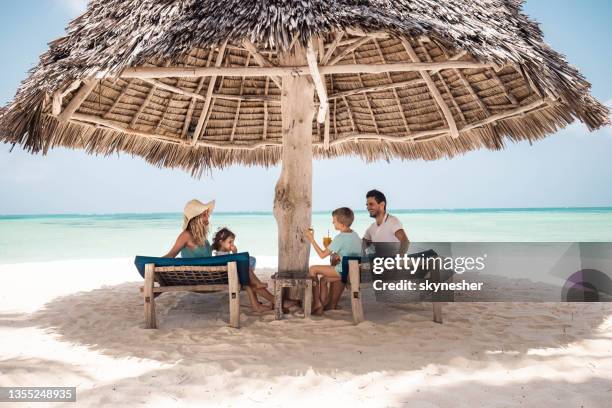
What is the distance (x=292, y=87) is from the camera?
3934 millimetres

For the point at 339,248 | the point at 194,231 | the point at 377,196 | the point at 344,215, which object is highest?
the point at 377,196

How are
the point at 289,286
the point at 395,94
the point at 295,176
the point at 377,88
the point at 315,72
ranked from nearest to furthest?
the point at 315,72, the point at 289,286, the point at 295,176, the point at 377,88, the point at 395,94

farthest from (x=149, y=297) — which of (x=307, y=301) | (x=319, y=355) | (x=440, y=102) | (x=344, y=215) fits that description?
(x=440, y=102)

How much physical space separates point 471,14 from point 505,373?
246cm

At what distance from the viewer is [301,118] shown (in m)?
3.93

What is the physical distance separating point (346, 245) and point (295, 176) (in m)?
0.70

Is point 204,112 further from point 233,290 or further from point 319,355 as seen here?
point 319,355

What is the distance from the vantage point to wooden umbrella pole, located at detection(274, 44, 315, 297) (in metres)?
3.84

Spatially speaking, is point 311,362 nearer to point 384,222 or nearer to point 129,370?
point 129,370

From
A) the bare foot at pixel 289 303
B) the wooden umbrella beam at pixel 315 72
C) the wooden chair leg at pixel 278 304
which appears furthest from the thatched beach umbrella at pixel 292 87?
the wooden chair leg at pixel 278 304

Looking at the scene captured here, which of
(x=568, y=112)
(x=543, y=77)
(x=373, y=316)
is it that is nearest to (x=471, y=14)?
(x=543, y=77)

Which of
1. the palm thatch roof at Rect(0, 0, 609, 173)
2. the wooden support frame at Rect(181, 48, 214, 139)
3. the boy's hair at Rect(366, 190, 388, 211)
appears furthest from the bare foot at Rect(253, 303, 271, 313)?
the wooden support frame at Rect(181, 48, 214, 139)

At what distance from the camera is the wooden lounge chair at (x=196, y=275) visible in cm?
327

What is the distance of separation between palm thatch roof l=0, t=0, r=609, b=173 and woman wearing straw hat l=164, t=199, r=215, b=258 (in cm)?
97
